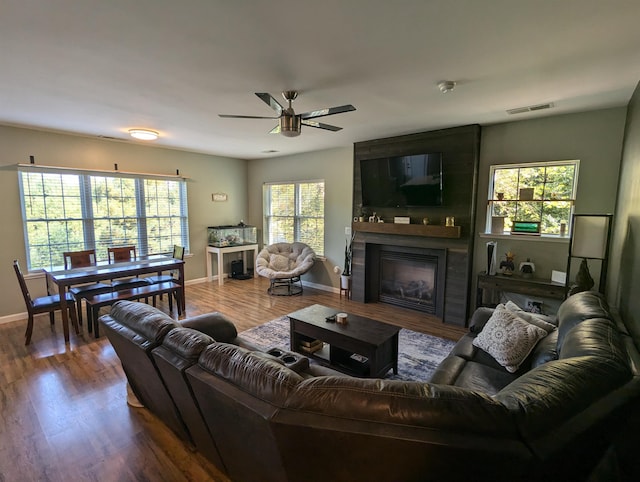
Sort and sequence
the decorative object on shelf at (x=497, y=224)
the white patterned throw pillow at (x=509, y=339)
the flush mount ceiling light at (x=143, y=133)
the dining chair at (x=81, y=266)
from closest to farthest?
the white patterned throw pillow at (x=509, y=339)
the dining chair at (x=81, y=266)
the decorative object on shelf at (x=497, y=224)
the flush mount ceiling light at (x=143, y=133)

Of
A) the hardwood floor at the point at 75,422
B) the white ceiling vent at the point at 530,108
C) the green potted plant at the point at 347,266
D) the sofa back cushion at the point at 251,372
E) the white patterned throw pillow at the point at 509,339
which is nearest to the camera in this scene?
the sofa back cushion at the point at 251,372

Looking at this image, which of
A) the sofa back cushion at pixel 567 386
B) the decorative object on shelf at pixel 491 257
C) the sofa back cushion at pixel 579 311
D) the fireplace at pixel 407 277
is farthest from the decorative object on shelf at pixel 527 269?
the sofa back cushion at pixel 567 386

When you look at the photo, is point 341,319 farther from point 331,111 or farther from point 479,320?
point 331,111

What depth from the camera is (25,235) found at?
421 centimetres

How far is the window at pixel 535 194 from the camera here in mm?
3531

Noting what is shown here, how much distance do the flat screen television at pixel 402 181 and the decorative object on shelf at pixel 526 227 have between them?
0.94 m

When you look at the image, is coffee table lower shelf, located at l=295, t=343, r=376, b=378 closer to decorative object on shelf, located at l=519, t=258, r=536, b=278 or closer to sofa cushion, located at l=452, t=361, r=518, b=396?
sofa cushion, located at l=452, t=361, r=518, b=396

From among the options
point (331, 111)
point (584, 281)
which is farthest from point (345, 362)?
point (584, 281)

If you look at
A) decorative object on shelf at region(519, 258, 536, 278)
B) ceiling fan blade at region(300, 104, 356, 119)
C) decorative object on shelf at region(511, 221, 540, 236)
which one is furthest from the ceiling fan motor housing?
decorative object on shelf at region(519, 258, 536, 278)

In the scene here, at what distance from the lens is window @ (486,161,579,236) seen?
353cm

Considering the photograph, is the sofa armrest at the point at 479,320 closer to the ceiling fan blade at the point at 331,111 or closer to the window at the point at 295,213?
the ceiling fan blade at the point at 331,111

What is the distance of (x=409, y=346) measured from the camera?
3467mm

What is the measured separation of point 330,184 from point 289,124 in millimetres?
3108

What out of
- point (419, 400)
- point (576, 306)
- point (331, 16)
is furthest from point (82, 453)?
point (576, 306)
